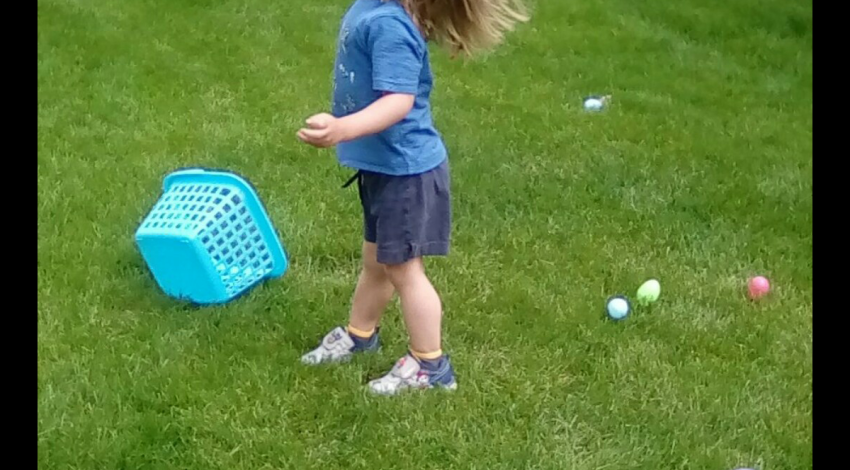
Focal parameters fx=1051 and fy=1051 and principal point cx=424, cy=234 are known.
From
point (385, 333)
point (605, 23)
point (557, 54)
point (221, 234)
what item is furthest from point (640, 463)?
point (605, 23)

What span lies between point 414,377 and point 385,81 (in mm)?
870

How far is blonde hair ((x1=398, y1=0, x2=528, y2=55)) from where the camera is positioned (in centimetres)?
259

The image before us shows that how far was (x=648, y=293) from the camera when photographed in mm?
3416

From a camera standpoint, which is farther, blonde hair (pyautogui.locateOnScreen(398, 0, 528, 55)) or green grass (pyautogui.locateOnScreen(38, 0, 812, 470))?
green grass (pyautogui.locateOnScreen(38, 0, 812, 470))

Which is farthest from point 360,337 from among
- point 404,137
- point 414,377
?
point 404,137

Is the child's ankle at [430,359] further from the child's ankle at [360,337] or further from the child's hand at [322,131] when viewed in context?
the child's hand at [322,131]

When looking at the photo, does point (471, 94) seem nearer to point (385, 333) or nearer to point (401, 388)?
point (385, 333)

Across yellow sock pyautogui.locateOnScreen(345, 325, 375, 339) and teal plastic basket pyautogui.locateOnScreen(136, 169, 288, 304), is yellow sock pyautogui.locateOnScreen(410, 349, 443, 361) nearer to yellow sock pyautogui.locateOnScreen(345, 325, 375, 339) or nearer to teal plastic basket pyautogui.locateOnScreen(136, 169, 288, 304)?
yellow sock pyautogui.locateOnScreen(345, 325, 375, 339)

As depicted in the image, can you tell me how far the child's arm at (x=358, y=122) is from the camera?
2312 mm

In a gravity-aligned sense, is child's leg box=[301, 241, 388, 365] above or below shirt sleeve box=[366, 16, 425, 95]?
below

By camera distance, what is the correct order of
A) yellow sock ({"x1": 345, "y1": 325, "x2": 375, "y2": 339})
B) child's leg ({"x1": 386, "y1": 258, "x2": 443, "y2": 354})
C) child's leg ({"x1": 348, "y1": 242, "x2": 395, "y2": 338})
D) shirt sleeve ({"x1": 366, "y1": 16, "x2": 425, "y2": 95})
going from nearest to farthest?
shirt sleeve ({"x1": 366, "y1": 16, "x2": 425, "y2": 95})
child's leg ({"x1": 386, "y1": 258, "x2": 443, "y2": 354})
child's leg ({"x1": 348, "y1": 242, "x2": 395, "y2": 338})
yellow sock ({"x1": 345, "y1": 325, "x2": 375, "y2": 339})

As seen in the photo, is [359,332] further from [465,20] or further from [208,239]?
Answer: [465,20]

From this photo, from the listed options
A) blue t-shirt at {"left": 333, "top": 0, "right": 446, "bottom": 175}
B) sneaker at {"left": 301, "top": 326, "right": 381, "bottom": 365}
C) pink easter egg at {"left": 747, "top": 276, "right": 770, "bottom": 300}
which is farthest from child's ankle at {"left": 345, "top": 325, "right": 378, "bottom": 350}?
pink easter egg at {"left": 747, "top": 276, "right": 770, "bottom": 300}

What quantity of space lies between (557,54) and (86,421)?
4006mm
